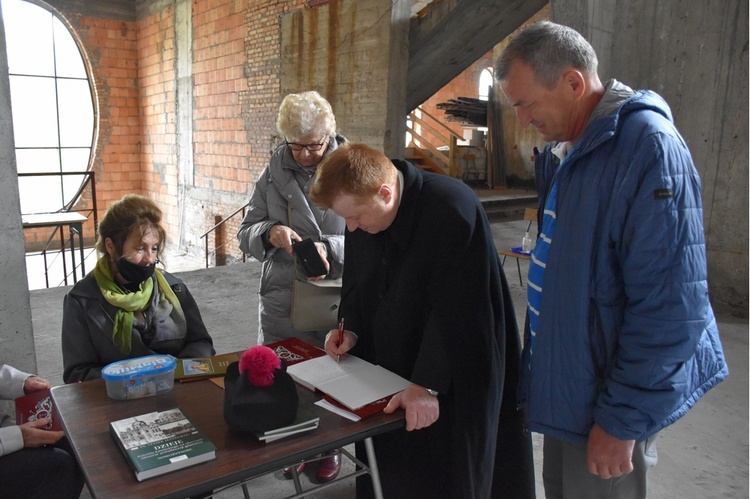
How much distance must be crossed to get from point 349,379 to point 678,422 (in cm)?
219

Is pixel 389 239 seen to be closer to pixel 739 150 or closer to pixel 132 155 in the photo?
pixel 739 150

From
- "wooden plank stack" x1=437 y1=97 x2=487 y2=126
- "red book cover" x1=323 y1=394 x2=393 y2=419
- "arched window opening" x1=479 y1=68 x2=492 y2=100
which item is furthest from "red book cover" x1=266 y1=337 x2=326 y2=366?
"arched window opening" x1=479 y1=68 x2=492 y2=100

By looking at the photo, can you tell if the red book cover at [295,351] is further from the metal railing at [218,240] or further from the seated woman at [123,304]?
the metal railing at [218,240]

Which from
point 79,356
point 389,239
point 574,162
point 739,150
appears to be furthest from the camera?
point 739,150

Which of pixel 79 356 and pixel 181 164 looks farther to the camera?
pixel 181 164

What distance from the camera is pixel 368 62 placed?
693 cm

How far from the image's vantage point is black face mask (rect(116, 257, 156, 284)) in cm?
199

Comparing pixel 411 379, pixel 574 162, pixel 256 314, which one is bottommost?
pixel 256 314

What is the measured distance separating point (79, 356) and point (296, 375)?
0.86m

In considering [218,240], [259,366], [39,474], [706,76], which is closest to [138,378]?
[259,366]

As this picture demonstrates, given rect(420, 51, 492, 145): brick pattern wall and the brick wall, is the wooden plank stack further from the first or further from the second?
the brick wall

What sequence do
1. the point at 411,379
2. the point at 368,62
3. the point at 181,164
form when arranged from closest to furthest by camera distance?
the point at 411,379
the point at 368,62
the point at 181,164

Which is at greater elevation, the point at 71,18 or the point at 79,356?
the point at 71,18

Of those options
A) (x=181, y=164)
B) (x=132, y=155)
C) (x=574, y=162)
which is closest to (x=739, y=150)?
(x=574, y=162)
